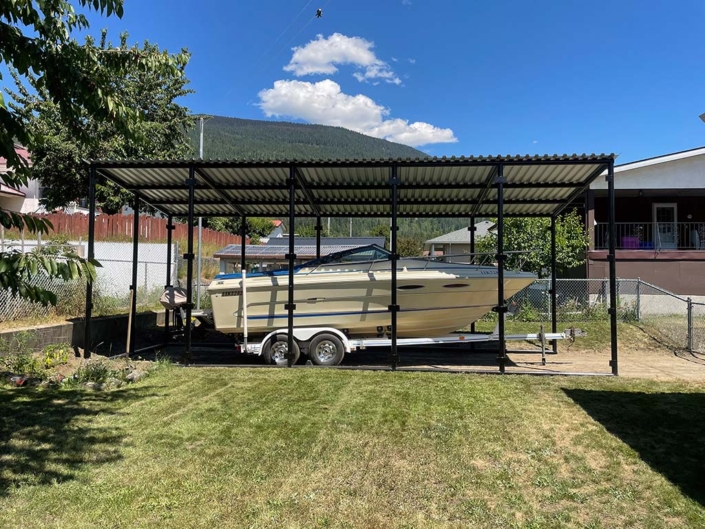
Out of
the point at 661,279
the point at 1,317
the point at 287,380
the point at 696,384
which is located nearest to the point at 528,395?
the point at 696,384

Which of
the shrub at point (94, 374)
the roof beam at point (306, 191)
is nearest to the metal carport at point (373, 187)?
the roof beam at point (306, 191)

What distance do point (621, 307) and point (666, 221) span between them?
6.53 m

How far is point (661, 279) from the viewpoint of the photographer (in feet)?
49.6

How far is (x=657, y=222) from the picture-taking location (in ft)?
54.6

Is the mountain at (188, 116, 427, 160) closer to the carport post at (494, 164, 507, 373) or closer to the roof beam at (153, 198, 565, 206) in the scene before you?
the roof beam at (153, 198, 565, 206)

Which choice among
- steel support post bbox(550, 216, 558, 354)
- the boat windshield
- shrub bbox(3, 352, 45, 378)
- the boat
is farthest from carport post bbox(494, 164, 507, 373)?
shrub bbox(3, 352, 45, 378)

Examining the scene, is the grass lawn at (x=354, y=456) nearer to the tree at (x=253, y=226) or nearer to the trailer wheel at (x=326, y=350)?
the trailer wheel at (x=326, y=350)

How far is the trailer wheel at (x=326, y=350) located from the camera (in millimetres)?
7984

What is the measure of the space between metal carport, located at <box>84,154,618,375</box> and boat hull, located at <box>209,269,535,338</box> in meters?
0.47

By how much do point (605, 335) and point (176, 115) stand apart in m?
21.2

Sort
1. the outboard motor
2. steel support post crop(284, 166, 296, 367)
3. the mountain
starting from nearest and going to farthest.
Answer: steel support post crop(284, 166, 296, 367)
the outboard motor
the mountain

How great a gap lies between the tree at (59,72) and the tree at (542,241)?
464 inches

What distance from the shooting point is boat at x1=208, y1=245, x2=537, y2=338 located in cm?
805

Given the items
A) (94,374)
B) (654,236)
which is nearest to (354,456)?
(94,374)
